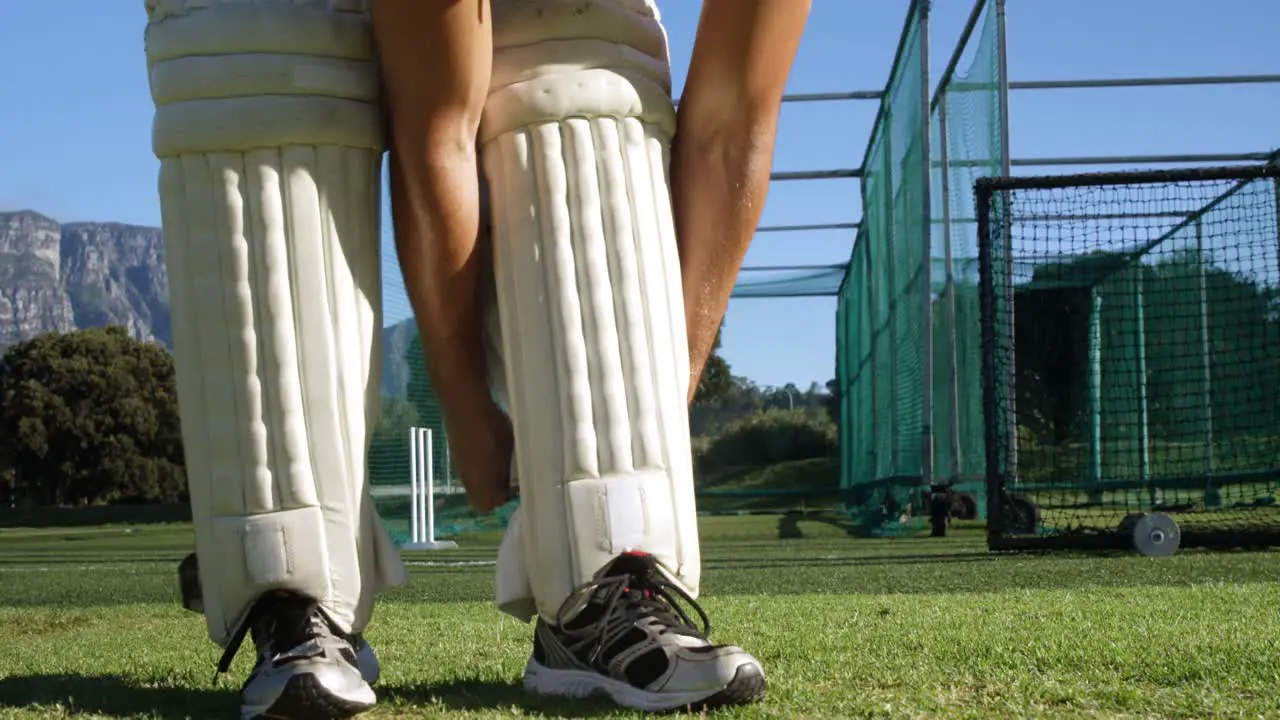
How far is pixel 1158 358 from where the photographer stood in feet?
34.4

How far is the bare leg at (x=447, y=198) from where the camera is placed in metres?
1.50

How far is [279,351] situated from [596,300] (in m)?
0.35

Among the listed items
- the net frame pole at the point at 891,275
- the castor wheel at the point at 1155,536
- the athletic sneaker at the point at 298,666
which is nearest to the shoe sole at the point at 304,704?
the athletic sneaker at the point at 298,666

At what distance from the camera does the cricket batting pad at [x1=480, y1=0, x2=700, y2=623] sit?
148 centimetres

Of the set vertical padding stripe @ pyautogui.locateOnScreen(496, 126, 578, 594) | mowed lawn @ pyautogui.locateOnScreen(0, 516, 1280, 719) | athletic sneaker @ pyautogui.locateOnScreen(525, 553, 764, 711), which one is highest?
vertical padding stripe @ pyautogui.locateOnScreen(496, 126, 578, 594)

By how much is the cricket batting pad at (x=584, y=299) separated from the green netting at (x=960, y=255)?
718 cm

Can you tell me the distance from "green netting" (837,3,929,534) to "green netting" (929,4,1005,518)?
14 centimetres

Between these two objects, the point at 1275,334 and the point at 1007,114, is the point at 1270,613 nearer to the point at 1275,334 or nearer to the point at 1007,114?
the point at 1007,114

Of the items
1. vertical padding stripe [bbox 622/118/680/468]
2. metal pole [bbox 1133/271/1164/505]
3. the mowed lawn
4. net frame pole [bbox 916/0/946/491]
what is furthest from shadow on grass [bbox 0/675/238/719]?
metal pole [bbox 1133/271/1164/505]

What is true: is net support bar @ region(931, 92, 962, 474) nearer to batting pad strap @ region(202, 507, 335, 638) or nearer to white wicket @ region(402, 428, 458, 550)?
white wicket @ region(402, 428, 458, 550)

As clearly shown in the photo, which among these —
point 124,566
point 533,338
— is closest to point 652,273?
point 533,338

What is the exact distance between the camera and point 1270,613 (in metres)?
2.29

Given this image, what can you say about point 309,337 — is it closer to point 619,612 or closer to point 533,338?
point 533,338

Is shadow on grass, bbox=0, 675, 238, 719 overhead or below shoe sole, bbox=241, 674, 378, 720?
below
